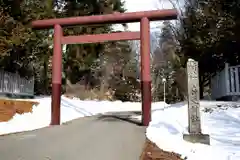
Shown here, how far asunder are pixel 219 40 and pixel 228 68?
9.38 feet

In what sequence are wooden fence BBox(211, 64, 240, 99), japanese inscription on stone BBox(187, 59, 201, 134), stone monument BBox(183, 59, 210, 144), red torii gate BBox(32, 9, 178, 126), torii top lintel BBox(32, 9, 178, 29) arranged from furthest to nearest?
wooden fence BBox(211, 64, 240, 99) < torii top lintel BBox(32, 9, 178, 29) < red torii gate BBox(32, 9, 178, 126) < japanese inscription on stone BBox(187, 59, 201, 134) < stone monument BBox(183, 59, 210, 144)

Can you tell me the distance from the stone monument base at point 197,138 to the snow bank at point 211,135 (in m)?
0.11

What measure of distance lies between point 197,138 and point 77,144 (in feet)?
9.40

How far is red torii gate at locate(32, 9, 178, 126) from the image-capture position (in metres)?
11.6

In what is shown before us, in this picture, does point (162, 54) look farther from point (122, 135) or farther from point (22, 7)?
point (122, 135)

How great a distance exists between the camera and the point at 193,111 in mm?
7574

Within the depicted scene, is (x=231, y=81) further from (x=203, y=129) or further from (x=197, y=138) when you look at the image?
(x=197, y=138)

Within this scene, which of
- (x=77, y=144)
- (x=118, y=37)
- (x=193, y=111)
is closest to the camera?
(x=193, y=111)

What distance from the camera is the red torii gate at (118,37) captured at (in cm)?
1155

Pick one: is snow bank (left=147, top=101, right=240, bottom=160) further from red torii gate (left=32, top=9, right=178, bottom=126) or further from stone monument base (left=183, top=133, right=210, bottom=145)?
red torii gate (left=32, top=9, right=178, bottom=126)

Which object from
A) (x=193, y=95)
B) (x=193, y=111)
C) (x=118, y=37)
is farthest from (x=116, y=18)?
(x=193, y=111)

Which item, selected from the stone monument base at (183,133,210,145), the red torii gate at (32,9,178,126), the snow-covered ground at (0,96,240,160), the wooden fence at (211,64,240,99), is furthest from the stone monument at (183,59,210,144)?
the wooden fence at (211,64,240,99)

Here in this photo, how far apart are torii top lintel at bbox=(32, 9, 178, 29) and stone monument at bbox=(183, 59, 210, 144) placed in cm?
441

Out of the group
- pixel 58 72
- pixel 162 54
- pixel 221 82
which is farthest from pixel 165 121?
pixel 162 54
